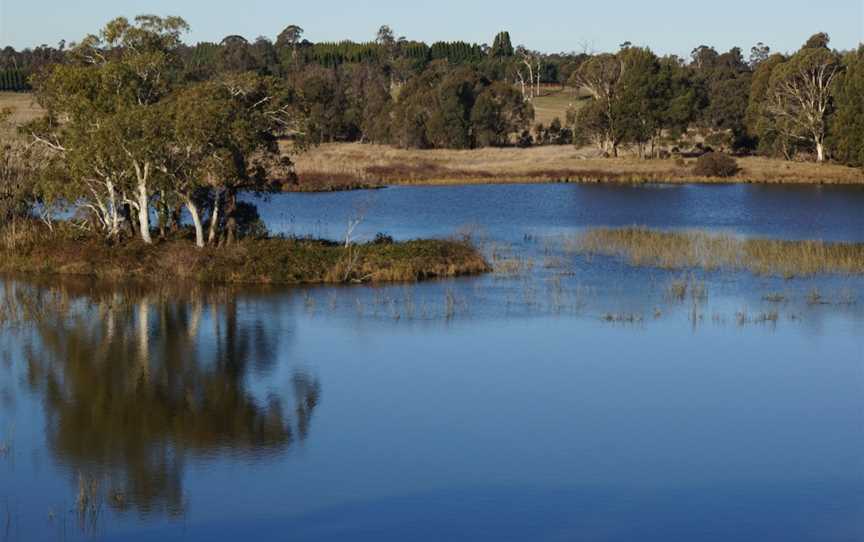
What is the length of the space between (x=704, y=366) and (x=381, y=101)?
86365 millimetres

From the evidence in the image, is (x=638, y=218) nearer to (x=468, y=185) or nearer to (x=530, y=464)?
(x=468, y=185)

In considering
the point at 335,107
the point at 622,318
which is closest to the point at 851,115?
the point at 335,107

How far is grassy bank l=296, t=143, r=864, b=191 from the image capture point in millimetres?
82750

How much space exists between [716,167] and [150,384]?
65512mm

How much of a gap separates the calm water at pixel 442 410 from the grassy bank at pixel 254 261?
1.23 meters

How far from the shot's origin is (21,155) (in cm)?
4488

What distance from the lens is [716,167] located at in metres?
85.6

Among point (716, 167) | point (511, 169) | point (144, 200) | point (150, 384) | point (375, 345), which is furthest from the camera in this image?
point (511, 169)

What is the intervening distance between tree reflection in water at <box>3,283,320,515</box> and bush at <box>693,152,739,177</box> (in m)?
55.8

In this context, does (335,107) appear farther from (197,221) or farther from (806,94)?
(197,221)

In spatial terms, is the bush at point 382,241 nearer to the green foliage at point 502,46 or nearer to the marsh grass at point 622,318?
the marsh grass at point 622,318

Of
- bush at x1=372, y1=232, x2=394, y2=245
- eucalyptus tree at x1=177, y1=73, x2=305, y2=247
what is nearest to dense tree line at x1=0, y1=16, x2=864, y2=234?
eucalyptus tree at x1=177, y1=73, x2=305, y2=247

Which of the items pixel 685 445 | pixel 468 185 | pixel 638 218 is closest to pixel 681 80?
pixel 468 185

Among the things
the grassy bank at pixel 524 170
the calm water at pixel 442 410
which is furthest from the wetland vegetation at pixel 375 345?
the grassy bank at pixel 524 170
